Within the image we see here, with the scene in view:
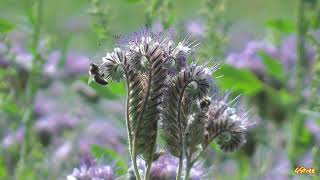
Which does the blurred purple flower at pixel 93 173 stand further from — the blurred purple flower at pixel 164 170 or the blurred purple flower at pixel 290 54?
the blurred purple flower at pixel 290 54

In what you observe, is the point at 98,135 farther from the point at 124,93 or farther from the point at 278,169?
the point at 124,93

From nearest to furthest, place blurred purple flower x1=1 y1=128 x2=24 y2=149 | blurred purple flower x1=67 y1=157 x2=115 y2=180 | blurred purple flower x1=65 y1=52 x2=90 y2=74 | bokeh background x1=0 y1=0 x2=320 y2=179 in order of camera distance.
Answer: blurred purple flower x1=67 y1=157 x2=115 y2=180 < bokeh background x1=0 y1=0 x2=320 y2=179 < blurred purple flower x1=1 y1=128 x2=24 y2=149 < blurred purple flower x1=65 y1=52 x2=90 y2=74

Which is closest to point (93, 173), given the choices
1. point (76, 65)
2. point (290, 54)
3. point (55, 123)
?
point (55, 123)

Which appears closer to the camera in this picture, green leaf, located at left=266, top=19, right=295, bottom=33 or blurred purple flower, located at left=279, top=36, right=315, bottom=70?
green leaf, located at left=266, top=19, right=295, bottom=33

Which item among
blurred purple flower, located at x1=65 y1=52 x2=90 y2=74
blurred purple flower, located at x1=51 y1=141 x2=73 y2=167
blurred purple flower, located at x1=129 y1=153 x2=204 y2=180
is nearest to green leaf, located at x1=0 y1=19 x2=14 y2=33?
blurred purple flower, located at x1=129 y1=153 x2=204 y2=180

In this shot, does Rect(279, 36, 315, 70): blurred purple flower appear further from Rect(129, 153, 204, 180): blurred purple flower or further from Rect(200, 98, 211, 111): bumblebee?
Rect(200, 98, 211, 111): bumblebee

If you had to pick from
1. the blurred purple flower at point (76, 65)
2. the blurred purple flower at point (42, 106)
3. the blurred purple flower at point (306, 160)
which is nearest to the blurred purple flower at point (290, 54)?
the blurred purple flower at point (306, 160)

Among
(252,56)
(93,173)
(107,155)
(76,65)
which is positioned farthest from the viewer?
(76,65)

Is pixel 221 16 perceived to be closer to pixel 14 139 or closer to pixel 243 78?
pixel 243 78

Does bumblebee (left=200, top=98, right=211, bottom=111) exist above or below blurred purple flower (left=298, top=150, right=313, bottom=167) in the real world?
below
